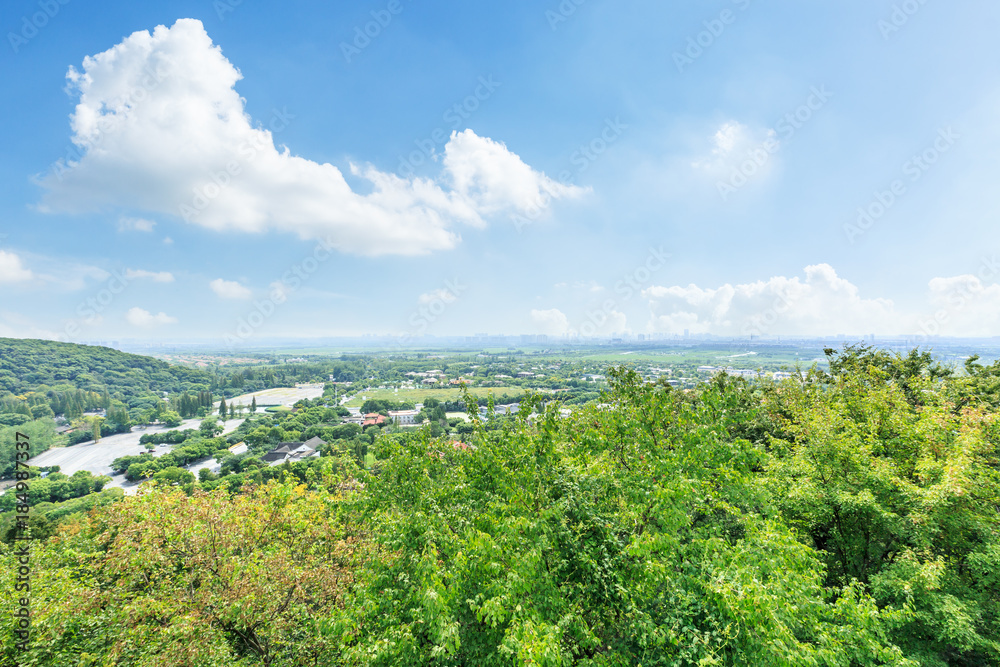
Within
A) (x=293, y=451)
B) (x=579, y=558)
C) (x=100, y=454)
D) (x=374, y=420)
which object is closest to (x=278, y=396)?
(x=100, y=454)

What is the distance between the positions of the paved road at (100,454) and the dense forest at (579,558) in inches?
2958

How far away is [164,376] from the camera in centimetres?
18300

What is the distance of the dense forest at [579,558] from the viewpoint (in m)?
6.98

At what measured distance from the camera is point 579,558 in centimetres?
789

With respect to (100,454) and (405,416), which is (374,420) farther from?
(100,454)

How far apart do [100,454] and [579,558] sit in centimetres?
12351

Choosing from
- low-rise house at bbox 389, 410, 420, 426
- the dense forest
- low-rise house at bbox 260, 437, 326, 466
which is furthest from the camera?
low-rise house at bbox 389, 410, 420, 426

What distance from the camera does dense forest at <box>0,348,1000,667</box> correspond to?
6.98 metres

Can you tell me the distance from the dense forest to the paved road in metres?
75.1

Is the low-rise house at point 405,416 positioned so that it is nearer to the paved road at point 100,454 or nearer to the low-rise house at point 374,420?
the low-rise house at point 374,420

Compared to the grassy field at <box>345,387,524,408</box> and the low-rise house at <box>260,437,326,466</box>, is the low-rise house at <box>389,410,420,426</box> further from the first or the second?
the low-rise house at <box>260,437,326,466</box>

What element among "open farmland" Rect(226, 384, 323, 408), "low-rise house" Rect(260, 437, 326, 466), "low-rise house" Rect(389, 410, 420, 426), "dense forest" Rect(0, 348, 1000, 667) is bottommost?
"open farmland" Rect(226, 384, 323, 408)

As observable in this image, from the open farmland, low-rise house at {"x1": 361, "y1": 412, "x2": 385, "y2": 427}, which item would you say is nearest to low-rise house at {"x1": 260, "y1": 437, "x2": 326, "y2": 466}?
low-rise house at {"x1": 361, "y1": 412, "x2": 385, "y2": 427}

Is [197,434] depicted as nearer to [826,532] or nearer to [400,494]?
[400,494]
